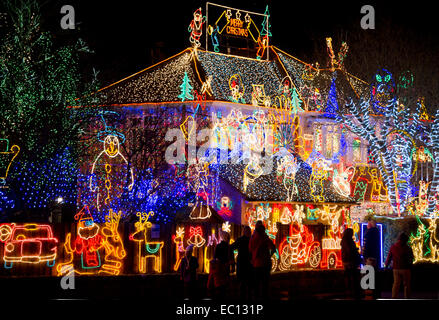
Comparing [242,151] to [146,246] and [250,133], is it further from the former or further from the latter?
[146,246]

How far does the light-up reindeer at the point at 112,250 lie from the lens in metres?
20.6

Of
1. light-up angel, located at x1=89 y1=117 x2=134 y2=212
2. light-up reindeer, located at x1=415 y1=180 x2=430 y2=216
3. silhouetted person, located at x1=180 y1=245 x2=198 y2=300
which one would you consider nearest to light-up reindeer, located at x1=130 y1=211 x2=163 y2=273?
silhouetted person, located at x1=180 y1=245 x2=198 y2=300

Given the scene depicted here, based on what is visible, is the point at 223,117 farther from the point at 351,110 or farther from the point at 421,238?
the point at 421,238

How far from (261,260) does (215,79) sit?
16.9 metres

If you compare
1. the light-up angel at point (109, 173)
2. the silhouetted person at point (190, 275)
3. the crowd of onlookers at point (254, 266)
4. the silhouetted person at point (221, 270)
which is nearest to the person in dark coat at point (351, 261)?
the crowd of onlookers at point (254, 266)

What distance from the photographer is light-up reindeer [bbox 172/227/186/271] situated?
21417mm

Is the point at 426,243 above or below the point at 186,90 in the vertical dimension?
below

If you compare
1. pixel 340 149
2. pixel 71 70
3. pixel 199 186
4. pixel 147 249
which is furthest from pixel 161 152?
pixel 340 149

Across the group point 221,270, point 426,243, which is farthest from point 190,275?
point 426,243

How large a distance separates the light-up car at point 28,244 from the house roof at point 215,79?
11896mm

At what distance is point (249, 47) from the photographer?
3588cm

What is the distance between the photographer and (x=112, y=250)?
2073 centimetres

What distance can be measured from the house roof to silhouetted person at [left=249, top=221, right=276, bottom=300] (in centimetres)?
1483

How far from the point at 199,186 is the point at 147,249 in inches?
271
